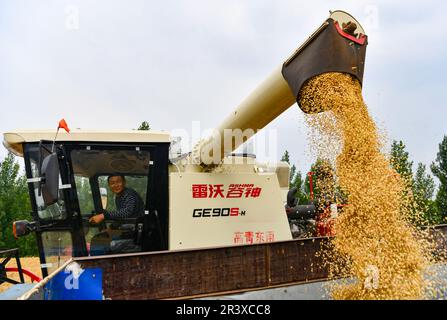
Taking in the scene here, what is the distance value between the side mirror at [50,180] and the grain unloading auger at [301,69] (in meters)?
1.59

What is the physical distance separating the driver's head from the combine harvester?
0.16 ft

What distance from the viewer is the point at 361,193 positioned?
8.79ft

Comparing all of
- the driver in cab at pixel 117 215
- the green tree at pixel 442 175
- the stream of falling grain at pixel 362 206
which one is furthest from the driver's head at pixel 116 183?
the green tree at pixel 442 175

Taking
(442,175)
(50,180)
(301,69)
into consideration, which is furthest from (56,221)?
(442,175)

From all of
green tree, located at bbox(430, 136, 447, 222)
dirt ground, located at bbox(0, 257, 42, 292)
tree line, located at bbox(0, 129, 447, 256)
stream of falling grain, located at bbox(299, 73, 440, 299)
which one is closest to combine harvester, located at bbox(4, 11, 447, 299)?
stream of falling grain, located at bbox(299, 73, 440, 299)

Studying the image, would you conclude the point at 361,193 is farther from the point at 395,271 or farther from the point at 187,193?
the point at 187,193

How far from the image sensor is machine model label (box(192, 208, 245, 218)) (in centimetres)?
374

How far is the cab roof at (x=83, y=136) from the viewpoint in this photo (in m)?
3.37

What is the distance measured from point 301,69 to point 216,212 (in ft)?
5.46

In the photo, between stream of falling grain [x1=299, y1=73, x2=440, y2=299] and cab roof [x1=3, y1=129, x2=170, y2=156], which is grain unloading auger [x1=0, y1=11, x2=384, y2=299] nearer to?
cab roof [x1=3, y1=129, x2=170, y2=156]

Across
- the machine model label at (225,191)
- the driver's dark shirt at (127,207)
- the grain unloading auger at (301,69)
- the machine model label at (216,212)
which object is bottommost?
the machine model label at (216,212)

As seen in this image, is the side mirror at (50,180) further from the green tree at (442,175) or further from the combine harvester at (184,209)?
the green tree at (442,175)

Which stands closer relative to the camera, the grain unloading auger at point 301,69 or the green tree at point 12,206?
the grain unloading auger at point 301,69
